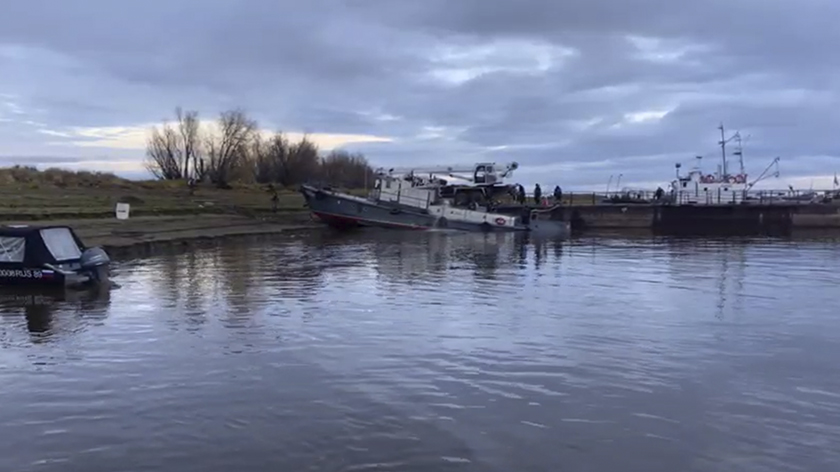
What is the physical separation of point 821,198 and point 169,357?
75.5m

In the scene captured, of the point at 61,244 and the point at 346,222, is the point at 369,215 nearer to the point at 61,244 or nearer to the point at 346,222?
the point at 346,222

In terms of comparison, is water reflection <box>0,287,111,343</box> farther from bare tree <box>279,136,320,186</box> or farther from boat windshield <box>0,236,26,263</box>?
bare tree <box>279,136,320,186</box>

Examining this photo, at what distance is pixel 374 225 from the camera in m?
55.6

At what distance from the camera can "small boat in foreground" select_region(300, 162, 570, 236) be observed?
2168 inches

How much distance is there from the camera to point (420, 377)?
1190 centimetres

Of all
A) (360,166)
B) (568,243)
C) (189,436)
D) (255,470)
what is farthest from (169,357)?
(360,166)

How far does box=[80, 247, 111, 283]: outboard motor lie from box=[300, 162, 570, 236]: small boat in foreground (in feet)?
110

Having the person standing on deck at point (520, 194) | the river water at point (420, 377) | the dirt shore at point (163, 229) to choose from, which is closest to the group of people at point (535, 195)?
the person standing on deck at point (520, 194)

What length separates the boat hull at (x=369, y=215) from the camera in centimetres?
5484

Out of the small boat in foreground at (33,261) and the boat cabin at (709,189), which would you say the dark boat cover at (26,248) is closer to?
the small boat in foreground at (33,261)

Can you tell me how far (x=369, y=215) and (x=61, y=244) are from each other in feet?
115

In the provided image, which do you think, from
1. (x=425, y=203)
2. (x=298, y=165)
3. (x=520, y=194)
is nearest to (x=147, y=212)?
(x=425, y=203)

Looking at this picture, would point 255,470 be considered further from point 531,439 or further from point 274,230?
point 274,230

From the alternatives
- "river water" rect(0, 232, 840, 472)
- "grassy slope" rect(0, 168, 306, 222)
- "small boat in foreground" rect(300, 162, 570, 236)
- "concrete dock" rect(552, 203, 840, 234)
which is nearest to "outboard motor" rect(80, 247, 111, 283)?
"river water" rect(0, 232, 840, 472)
